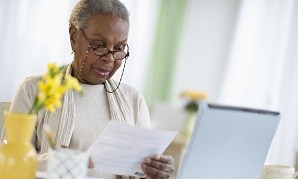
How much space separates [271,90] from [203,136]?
489cm

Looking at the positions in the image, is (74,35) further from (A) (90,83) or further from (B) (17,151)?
(B) (17,151)

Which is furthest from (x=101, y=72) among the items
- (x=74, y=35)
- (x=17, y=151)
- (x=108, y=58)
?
(x=17, y=151)

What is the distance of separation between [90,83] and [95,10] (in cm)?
34

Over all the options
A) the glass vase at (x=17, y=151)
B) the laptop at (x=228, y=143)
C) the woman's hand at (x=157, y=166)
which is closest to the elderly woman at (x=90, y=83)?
the woman's hand at (x=157, y=166)

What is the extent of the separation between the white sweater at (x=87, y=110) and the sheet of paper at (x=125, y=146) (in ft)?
1.05

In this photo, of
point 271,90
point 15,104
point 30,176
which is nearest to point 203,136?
point 30,176

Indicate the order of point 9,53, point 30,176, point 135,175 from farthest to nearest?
point 9,53 → point 135,175 → point 30,176

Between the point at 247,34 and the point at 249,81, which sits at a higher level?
the point at 247,34

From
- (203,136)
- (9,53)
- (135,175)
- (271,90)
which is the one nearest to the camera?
(203,136)

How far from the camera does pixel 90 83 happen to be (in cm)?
276

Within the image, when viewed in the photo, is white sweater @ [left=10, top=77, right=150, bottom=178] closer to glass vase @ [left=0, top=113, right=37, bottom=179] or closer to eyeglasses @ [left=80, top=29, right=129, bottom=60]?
eyeglasses @ [left=80, top=29, right=129, bottom=60]

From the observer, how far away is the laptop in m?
2.05

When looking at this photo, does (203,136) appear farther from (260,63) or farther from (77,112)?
(260,63)

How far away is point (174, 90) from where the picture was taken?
8.94 metres
